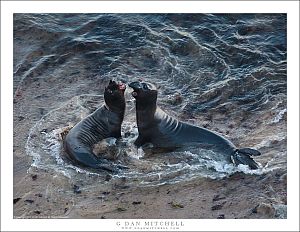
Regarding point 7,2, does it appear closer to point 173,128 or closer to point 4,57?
point 4,57

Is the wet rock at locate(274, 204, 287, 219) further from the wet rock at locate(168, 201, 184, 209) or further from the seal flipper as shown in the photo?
the wet rock at locate(168, 201, 184, 209)

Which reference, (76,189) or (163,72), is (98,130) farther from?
(163,72)

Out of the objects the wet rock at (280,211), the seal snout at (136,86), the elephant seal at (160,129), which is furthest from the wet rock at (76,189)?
the wet rock at (280,211)

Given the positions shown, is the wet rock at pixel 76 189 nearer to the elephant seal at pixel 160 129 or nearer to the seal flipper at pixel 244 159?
the elephant seal at pixel 160 129

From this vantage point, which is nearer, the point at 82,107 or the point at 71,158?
the point at 71,158

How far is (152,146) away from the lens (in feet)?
29.2

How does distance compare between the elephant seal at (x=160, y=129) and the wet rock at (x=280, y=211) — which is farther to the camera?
the elephant seal at (x=160, y=129)

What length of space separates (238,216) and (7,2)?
191 inches

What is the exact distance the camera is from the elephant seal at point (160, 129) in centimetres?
868

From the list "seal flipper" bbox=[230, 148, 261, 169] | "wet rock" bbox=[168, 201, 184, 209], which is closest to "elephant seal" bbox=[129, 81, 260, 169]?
"seal flipper" bbox=[230, 148, 261, 169]

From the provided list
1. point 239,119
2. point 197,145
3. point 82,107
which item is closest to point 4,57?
point 82,107

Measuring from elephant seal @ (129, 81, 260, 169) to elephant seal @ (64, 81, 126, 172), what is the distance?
0.32 meters

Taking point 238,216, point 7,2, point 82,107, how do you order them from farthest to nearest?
point 82,107 → point 7,2 → point 238,216

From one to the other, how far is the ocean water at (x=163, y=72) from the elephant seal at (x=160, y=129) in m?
0.22
